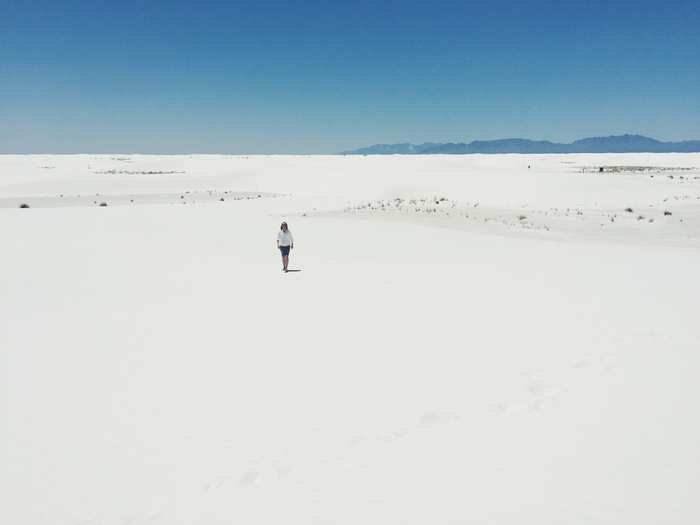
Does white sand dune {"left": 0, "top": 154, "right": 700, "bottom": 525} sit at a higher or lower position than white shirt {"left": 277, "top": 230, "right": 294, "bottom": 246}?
lower

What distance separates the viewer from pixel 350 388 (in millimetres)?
6223

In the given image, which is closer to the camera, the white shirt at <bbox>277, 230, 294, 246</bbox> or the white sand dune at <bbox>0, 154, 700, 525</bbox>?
the white sand dune at <bbox>0, 154, 700, 525</bbox>

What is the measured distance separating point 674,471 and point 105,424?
18.2 ft

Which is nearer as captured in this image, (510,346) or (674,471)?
(674,471)

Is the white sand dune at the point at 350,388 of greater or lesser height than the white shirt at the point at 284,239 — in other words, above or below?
below

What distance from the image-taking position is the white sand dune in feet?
→ 13.8

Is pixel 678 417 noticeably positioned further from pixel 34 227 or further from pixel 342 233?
pixel 34 227

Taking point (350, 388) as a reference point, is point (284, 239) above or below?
above

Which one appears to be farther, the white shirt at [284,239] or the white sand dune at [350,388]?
the white shirt at [284,239]

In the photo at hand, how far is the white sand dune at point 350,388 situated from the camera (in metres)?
4.20

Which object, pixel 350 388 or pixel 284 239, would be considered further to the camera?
pixel 284 239

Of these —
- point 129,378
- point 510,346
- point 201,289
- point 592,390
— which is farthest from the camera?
point 201,289

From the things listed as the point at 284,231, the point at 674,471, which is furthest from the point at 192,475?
the point at 284,231

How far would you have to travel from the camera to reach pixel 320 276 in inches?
504
